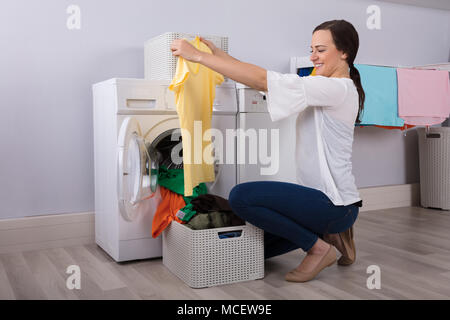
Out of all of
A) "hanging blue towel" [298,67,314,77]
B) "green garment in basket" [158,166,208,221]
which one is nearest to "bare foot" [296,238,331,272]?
"green garment in basket" [158,166,208,221]

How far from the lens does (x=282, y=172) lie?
2645mm

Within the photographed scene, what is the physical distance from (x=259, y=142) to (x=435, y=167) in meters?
1.84

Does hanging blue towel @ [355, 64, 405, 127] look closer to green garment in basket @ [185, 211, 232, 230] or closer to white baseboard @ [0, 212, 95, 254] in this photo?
green garment in basket @ [185, 211, 232, 230]

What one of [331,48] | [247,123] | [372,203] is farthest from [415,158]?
[331,48]

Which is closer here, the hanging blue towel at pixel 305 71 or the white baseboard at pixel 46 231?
the white baseboard at pixel 46 231

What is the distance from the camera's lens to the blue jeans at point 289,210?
1897 mm

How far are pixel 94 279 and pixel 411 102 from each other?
2445 millimetres

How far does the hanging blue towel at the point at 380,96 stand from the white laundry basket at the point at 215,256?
5.06 ft

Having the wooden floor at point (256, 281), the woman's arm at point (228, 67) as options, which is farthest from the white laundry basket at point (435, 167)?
the woman's arm at point (228, 67)

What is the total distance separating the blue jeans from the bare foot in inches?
1.2

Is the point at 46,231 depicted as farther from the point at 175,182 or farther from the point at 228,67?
the point at 228,67

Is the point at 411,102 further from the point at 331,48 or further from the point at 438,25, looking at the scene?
the point at 331,48

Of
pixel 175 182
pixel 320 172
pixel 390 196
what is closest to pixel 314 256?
pixel 320 172

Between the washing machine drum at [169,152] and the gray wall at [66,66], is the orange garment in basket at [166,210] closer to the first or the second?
the washing machine drum at [169,152]
